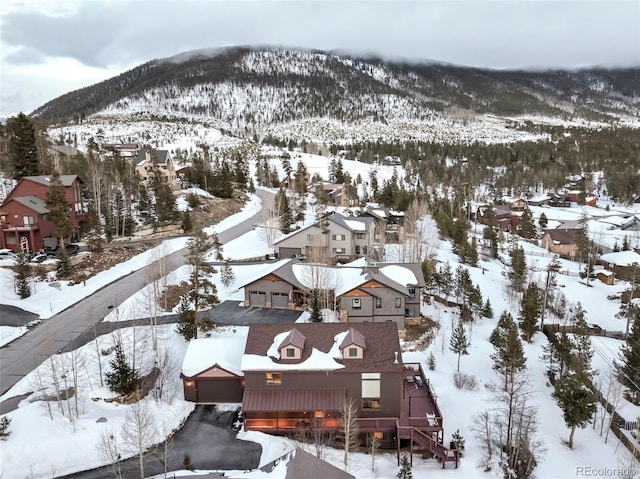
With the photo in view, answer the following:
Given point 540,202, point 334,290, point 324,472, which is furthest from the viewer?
point 540,202

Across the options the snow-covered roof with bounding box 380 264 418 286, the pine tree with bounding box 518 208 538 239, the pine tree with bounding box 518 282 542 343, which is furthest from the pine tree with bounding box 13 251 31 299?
the pine tree with bounding box 518 208 538 239

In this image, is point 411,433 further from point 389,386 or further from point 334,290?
point 334,290

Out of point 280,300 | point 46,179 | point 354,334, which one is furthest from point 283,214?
point 354,334

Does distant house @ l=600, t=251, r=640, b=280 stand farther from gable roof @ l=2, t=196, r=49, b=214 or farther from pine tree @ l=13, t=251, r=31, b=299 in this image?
gable roof @ l=2, t=196, r=49, b=214

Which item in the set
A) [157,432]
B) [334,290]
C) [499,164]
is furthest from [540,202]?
[157,432]

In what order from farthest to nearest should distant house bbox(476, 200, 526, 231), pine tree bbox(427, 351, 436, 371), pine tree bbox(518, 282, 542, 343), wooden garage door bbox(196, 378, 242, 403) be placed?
1. distant house bbox(476, 200, 526, 231)
2. pine tree bbox(518, 282, 542, 343)
3. pine tree bbox(427, 351, 436, 371)
4. wooden garage door bbox(196, 378, 242, 403)

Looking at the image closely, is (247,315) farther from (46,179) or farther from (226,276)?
(46,179)

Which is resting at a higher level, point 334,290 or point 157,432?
point 334,290
